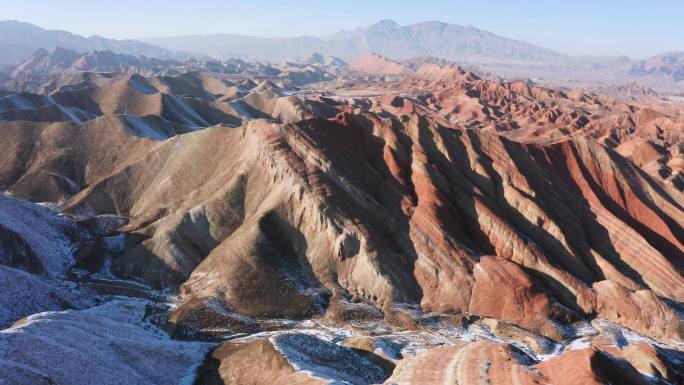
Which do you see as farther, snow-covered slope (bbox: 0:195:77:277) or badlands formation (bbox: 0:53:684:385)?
snow-covered slope (bbox: 0:195:77:277)

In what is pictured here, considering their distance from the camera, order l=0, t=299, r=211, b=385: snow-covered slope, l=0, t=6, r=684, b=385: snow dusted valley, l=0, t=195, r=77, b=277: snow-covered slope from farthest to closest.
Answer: l=0, t=195, r=77, b=277: snow-covered slope, l=0, t=6, r=684, b=385: snow dusted valley, l=0, t=299, r=211, b=385: snow-covered slope

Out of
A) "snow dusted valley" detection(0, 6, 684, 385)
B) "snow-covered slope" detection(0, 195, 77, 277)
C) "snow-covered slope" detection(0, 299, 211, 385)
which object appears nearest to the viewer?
"snow-covered slope" detection(0, 299, 211, 385)

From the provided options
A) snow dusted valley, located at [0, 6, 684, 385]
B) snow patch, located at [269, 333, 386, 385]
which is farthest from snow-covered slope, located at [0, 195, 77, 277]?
snow patch, located at [269, 333, 386, 385]

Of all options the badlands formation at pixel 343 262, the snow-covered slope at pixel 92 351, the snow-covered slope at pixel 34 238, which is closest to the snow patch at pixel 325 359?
the badlands formation at pixel 343 262

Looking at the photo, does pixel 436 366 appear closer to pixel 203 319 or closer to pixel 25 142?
pixel 203 319

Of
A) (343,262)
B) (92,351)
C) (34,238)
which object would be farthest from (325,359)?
(34,238)

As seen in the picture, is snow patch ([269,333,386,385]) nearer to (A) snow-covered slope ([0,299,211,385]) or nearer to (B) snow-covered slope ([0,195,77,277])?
(A) snow-covered slope ([0,299,211,385])

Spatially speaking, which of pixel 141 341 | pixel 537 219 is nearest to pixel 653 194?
pixel 537 219
